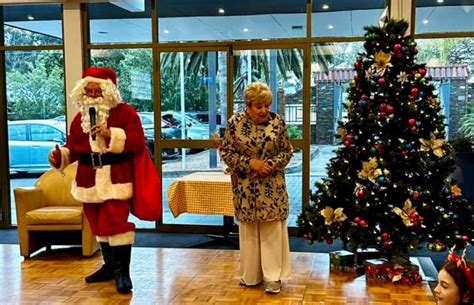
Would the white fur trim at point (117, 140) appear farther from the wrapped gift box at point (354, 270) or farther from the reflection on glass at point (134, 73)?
the reflection on glass at point (134, 73)

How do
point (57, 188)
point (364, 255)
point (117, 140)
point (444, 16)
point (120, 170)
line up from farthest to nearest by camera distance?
point (444, 16), point (57, 188), point (364, 255), point (120, 170), point (117, 140)

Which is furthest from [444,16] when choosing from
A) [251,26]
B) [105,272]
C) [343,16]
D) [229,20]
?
[105,272]

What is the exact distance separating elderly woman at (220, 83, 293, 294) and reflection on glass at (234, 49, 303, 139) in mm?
2080

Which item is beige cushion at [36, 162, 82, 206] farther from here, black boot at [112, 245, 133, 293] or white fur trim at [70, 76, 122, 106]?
white fur trim at [70, 76, 122, 106]

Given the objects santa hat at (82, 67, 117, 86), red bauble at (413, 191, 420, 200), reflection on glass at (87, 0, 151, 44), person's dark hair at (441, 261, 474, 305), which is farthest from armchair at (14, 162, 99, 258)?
person's dark hair at (441, 261, 474, 305)

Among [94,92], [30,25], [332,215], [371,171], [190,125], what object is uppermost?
[30,25]

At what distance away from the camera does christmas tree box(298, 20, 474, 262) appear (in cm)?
392

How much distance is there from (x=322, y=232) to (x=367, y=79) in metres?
1.22

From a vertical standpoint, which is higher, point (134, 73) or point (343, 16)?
point (343, 16)

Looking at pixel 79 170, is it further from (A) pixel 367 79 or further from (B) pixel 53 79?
(B) pixel 53 79

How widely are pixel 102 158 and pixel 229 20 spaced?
2647 millimetres

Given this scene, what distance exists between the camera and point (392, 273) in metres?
3.97

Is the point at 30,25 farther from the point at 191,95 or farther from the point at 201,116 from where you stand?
the point at 201,116

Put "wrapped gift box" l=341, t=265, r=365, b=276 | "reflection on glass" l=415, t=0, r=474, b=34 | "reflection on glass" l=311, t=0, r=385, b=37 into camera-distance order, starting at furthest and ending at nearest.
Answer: "reflection on glass" l=311, t=0, r=385, b=37
"reflection on glass" l=415, t=0, r=474, b=34
"wrapped gift box" l=341, t=265, r=365, b=276
